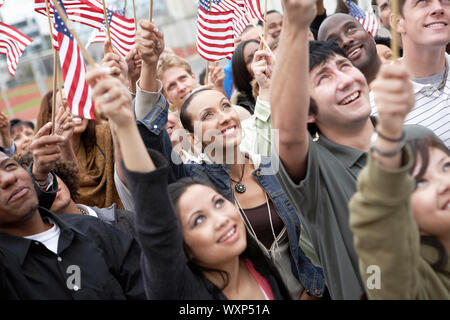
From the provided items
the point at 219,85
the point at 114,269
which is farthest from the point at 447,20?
the point at 219,85

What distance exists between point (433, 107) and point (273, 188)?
93 centimetres

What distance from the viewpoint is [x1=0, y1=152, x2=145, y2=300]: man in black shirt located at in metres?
2.08

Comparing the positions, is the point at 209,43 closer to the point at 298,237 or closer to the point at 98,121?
the point at 98,121

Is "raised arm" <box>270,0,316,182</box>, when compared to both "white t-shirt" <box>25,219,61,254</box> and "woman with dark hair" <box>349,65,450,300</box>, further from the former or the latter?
"white t-shirt" <box>25,219,61,254</box>

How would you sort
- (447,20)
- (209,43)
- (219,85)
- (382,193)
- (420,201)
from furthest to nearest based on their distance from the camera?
(219,85) < (209,43) < (447,20) < (420,201) < (382,193)

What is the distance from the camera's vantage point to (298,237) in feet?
8.23

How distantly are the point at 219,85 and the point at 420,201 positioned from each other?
10.7 ft

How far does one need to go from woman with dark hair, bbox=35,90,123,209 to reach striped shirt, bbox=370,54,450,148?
76.0 inches

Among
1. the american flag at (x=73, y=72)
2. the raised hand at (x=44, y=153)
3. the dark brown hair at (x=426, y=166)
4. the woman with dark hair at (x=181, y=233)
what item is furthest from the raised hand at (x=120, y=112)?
the american flag at (x=73, y=72)

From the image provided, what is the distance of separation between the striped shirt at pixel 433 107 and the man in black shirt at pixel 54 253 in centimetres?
152

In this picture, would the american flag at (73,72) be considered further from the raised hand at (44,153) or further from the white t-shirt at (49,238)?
the white t-shirt at (49,238)

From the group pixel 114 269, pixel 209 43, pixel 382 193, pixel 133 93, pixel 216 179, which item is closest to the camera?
pixel 382 193

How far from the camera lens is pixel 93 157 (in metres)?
3.71

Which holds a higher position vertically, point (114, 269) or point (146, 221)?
point (146, 221)
